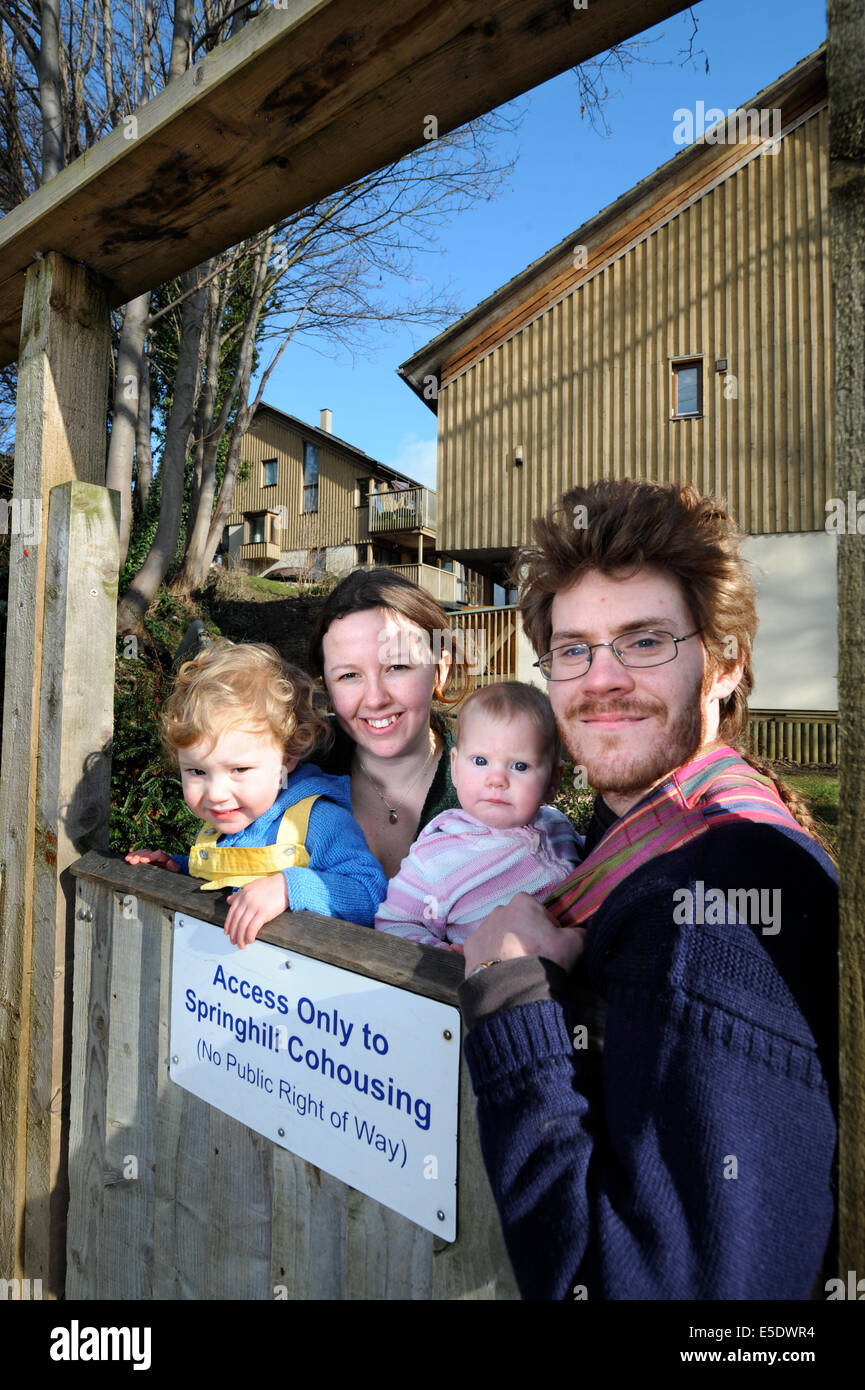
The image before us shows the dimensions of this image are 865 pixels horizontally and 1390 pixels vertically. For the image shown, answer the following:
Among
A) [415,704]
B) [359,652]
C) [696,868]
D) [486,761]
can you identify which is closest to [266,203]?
[359,652]

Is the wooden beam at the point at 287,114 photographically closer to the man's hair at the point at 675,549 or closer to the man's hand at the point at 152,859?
the man's hair at the point at 675,549

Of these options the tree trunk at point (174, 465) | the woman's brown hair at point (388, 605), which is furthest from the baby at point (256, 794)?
the tree trunk at point (174, 465)

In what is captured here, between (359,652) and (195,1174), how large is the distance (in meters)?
1.39

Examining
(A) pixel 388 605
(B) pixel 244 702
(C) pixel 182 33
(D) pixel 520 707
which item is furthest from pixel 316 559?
(D) pixel 520 707

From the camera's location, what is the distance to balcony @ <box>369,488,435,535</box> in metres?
32.0

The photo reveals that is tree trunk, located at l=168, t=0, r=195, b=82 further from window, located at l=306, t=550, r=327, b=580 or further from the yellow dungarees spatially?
window, located at l=306, t=550, r=327, b=580

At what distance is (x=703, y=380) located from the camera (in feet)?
47.9

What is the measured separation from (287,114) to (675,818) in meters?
1.79

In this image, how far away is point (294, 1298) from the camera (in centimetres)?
178

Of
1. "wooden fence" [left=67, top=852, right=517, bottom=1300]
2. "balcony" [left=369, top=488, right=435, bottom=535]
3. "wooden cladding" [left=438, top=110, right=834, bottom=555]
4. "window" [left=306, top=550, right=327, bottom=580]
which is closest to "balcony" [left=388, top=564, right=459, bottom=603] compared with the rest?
"balcony" [left=369, top=488, right=435, bottom=535]

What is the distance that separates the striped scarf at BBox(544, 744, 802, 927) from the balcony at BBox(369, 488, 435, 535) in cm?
3131

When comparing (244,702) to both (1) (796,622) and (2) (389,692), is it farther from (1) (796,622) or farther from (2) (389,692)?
(1) (796,622)

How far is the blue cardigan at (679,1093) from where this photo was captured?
0.98 m

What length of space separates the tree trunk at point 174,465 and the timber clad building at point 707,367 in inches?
311
